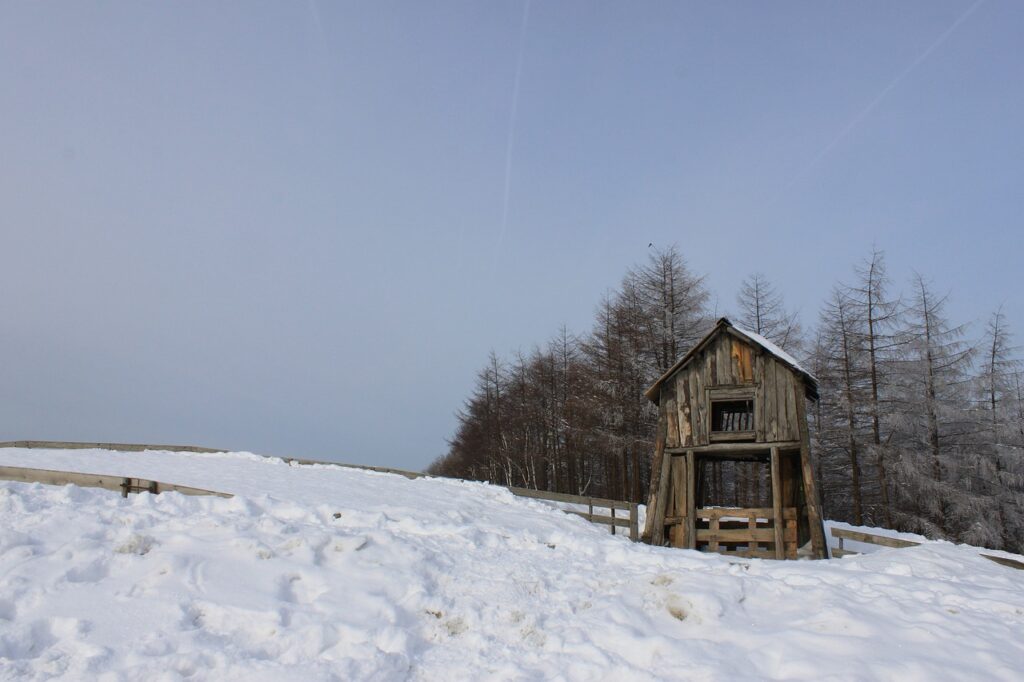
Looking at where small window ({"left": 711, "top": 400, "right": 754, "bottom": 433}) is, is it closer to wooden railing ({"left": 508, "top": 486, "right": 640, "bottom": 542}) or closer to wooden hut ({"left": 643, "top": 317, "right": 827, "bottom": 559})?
wooden hut ({"left": 643, "top": 317, "right": 827, "bottom": 559})

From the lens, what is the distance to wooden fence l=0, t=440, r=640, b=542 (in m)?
10.6

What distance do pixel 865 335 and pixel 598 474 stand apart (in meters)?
18.8

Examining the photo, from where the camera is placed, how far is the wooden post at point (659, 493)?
15680 mm

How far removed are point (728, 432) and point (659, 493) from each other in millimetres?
2264

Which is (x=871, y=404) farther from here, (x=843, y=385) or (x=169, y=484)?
(x=169, y=484)

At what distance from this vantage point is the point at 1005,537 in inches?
991

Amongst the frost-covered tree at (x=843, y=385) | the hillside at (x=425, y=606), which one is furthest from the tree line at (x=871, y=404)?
the hillside at (x=425, y=606)

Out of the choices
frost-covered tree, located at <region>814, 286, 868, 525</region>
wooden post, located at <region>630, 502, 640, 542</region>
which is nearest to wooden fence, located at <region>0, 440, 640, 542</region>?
wooden post, located at <region>630, 502, 640, 542</region>

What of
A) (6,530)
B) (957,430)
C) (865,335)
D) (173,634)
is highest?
(865,335)

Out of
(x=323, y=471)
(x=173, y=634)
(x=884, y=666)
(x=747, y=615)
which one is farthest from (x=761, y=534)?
(x=323, y=471)

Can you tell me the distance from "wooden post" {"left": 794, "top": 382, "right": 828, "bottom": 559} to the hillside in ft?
11.8

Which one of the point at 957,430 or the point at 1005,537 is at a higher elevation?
the point at 957,430

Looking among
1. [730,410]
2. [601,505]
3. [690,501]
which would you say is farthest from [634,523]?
[730,410]

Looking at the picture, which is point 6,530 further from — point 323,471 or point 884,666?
point 323,471
